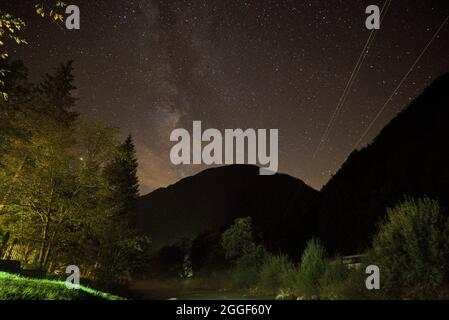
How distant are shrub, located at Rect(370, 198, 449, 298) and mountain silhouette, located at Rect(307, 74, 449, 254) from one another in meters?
16.1

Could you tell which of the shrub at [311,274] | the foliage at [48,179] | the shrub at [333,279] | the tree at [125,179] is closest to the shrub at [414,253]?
the shrub at [333,279]

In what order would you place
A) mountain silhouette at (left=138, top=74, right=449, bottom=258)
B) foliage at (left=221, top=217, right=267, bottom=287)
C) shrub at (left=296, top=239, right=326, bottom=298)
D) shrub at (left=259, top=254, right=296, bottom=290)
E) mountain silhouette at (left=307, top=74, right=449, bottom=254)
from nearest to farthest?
shrub at (left=296, top=239, right=326, bottom=298) < shrub at (left=259, top=254, right=296, bottom=290) < foliage at (left=221, top=217, right=267, bottom=287) < mountain silhouette at (left=307, top=74, right=449, bottom=254) < mountain silhouette at (left=138, top=74, right=449, bottom=258)

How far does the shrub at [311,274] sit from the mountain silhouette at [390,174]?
41.9 ft

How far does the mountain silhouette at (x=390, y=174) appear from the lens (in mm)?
35062

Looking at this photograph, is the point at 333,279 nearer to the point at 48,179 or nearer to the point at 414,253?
the point at 414,253

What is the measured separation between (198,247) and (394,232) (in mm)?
42514

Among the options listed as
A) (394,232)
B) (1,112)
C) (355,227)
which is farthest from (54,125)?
(355,227)

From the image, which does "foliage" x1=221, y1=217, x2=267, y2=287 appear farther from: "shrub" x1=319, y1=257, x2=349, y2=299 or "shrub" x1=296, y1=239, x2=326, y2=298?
"shrub" x1=319, y1=257, x2=349, y2=299

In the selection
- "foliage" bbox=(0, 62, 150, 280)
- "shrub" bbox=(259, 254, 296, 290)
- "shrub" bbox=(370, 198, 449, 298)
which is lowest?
"shrub" bbox=(259, 254, 296, 290)

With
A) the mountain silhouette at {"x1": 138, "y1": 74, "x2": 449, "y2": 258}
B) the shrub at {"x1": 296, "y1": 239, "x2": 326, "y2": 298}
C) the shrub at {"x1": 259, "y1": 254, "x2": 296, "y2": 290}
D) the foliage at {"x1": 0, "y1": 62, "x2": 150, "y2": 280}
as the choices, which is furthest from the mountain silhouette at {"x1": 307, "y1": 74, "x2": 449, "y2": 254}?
the foliage at {"x1": 0, "y1": 62, "x2": 150, "y2": 280}

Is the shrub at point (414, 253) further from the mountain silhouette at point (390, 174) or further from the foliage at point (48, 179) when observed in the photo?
the mountain silhouette at point (390, 174)

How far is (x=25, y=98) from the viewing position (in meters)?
23.2

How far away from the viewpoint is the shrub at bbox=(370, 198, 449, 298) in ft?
39.1
